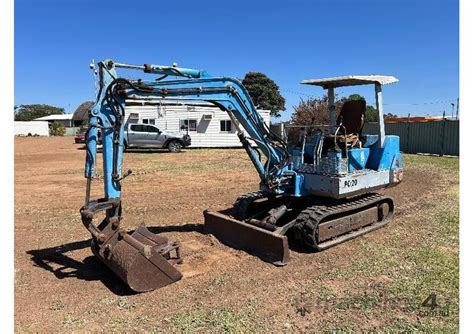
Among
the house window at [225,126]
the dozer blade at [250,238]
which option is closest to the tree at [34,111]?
the house window at [225,126]

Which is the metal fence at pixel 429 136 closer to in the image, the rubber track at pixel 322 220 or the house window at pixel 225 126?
the house window at pixel 225 126

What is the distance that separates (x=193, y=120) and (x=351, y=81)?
21006 mm

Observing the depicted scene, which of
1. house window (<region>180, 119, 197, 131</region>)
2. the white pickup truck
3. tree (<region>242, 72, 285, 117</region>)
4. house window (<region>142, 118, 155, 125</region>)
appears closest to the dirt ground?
the white pickup truck

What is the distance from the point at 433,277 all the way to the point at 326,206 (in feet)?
6.51

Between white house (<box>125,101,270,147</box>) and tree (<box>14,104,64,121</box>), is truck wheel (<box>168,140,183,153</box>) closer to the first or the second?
white house (<box>125,101,270,147</box>)

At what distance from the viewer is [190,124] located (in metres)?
27.7

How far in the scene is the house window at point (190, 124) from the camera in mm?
27469

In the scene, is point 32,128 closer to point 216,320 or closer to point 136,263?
point 136,263

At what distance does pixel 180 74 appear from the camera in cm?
595

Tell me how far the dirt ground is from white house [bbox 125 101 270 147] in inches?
712

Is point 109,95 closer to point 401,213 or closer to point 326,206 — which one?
point 326,206

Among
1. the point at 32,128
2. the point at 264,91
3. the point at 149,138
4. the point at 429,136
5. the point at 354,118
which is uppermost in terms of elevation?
the point at 264,91

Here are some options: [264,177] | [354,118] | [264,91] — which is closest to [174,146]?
[354,118]

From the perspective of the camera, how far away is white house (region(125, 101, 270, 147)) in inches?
1053
